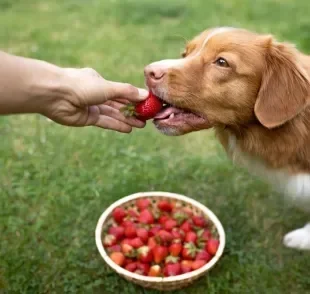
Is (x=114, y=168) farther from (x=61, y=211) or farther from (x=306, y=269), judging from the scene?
(x=306, y=269)

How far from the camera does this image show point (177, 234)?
3.48 meters

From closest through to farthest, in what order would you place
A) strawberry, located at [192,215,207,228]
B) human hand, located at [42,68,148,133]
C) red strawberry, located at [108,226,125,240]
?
1. human hand, located at [42,68,148,133]
2. red strawberry, located at [108,226,125,240]
3. strawberry, located at [192,215,207,228]

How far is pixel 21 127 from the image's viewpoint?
15.8 ft

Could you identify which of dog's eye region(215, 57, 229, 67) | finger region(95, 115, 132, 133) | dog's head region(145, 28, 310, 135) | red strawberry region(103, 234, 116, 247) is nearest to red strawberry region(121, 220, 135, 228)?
red strawberry region(103, 234, 116, 247)

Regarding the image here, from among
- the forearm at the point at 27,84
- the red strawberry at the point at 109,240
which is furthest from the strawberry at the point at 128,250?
the forearm at the point at 27,84

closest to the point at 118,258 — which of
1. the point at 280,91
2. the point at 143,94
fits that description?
the point at 143,94

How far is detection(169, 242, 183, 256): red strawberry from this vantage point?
11.0ft

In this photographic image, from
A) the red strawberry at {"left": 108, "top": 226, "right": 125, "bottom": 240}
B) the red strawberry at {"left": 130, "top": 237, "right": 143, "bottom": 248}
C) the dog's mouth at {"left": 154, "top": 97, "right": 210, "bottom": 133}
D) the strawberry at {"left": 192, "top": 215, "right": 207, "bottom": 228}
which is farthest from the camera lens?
the strawberry at {"left": 192, "top": 215, "right": 207, "bottom": 228}

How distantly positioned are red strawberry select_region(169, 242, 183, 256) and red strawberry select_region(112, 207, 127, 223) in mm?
455

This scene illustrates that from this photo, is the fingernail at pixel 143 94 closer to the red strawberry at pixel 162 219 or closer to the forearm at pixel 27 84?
the forearm at pixel 27 84

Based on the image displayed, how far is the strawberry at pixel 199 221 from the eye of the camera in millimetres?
3619

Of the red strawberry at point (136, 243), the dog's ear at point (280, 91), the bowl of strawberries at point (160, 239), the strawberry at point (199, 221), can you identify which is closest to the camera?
the dog's ear at point (280, 91)

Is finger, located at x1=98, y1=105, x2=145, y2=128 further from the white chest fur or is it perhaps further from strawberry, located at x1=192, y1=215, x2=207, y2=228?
strawberry, located at x1=192, y1=215, x2=207, y2=228

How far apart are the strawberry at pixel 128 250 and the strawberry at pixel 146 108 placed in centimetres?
96
